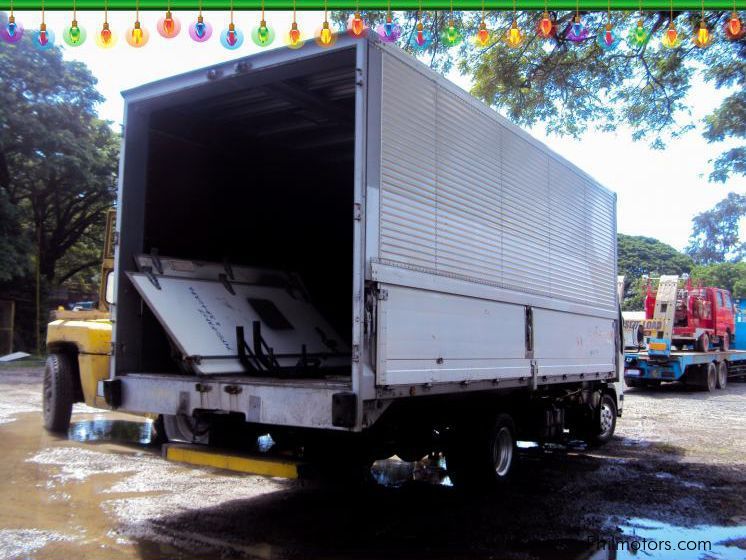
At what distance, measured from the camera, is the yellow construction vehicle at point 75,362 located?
837 centimetres

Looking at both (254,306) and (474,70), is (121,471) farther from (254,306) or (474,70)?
(474,70)

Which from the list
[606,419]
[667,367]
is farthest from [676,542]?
[667,367]

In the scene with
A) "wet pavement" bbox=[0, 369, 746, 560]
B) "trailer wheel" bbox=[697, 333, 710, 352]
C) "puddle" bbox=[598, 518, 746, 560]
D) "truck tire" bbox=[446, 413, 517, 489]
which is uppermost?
"trailer wheel" bbox=[697, 333, 710, 352]

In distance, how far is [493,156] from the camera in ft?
21.2

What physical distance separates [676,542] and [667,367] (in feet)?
44.9

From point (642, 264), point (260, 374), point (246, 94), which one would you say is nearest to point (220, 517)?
point (260, 374)

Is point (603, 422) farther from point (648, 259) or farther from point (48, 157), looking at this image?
point (648, 259)

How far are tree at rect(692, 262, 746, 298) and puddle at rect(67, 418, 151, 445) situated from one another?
43.8 m

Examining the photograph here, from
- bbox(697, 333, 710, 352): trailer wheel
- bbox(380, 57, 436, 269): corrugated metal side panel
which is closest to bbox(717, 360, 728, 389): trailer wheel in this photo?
bbox(697, 333, 710, 352): trailer wheel

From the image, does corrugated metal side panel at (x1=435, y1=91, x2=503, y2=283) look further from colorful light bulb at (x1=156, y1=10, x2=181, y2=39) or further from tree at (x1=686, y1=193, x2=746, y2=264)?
tree at (x1=686, y1=193, x2=746, y2=264)

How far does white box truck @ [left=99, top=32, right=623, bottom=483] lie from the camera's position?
15.9 ft

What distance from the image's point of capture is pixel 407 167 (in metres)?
5.16

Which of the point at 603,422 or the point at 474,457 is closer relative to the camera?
the point at 474,457

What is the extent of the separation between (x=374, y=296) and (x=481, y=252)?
1801mm
